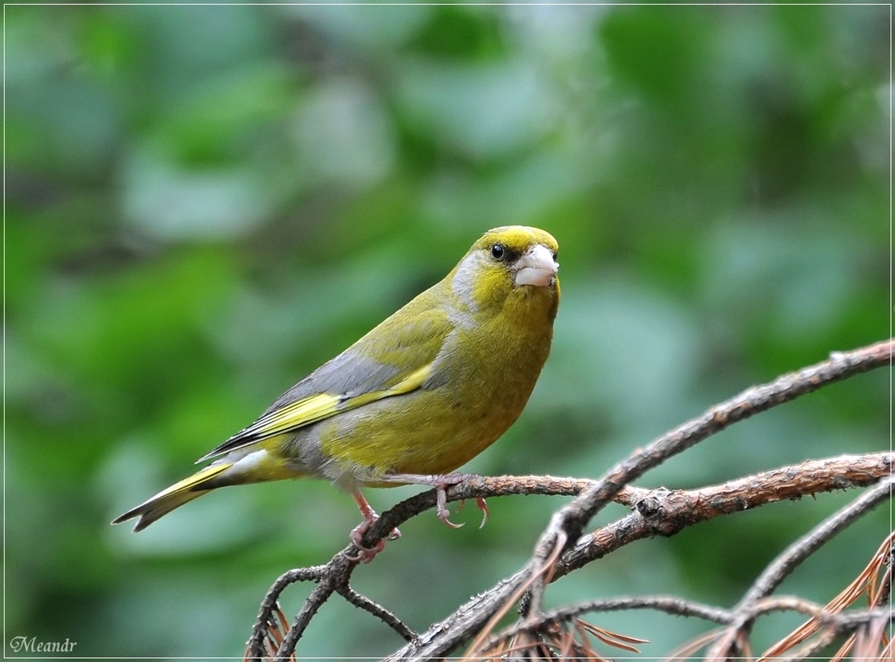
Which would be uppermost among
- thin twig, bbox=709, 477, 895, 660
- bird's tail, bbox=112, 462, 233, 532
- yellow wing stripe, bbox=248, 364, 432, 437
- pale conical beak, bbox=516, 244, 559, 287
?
pale conical beak, bbox=516, 244, 559, 287

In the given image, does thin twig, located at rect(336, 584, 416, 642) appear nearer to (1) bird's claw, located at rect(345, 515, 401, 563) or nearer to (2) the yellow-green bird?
(1) bird's claw, located at rect(345, 515, 401, 563)

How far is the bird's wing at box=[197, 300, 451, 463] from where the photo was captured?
382cm

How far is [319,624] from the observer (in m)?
4.00

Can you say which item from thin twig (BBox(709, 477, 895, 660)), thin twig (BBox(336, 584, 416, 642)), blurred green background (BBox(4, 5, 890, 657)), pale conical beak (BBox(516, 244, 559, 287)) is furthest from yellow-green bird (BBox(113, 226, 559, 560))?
thin twig (BBox(709, 477, 895, 660))

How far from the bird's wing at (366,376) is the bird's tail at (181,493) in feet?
0.53

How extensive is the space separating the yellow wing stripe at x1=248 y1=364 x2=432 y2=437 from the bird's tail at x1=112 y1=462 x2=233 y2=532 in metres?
0.21

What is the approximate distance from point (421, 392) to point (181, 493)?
3.48ft

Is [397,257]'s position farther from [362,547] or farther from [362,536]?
[362,547]

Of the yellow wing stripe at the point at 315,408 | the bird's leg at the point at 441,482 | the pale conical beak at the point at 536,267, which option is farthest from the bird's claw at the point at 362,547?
A: the pale conical beak at the point at 536,267

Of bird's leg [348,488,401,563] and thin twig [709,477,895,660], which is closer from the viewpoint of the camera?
thin twig [709,477,895,660]

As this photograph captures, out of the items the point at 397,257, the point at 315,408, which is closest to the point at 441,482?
the point at 315,408

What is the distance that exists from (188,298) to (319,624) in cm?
158

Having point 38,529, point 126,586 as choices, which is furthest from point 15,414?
point 126,586

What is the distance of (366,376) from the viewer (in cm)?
398
